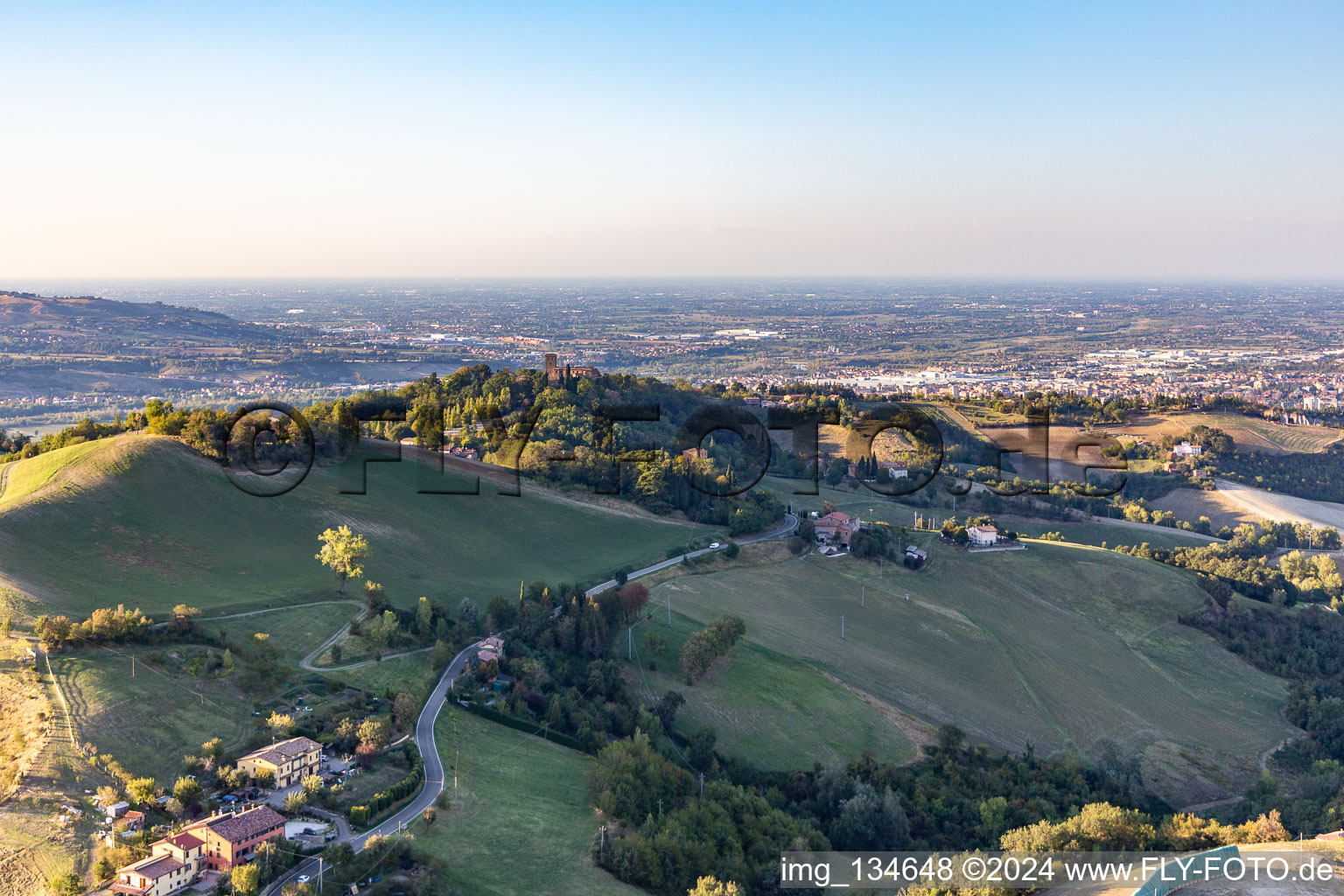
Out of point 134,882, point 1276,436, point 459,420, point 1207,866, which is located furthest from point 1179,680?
point 1276,436

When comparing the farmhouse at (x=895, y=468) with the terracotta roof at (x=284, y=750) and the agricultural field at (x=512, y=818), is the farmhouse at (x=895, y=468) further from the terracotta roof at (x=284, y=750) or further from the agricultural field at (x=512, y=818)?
the terracotta roof at (x=284, y=750)

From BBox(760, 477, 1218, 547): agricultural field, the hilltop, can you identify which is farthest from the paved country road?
the hilltop

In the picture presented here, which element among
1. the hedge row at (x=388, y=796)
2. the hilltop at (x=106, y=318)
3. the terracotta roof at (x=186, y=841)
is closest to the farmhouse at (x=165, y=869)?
the terracotta roof at (x=186, y=841)

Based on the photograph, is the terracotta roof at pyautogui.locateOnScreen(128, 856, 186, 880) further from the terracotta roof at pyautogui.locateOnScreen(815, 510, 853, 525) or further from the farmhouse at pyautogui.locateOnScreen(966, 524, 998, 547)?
the farmhouse at pyautogui.locateOnScreen(966, 524, 998, 547)

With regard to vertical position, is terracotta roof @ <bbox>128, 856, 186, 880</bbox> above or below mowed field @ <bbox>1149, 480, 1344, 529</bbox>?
above

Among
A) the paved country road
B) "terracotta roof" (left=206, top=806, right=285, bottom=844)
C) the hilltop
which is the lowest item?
the paved country road

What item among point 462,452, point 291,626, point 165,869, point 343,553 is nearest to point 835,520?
point 462,452
